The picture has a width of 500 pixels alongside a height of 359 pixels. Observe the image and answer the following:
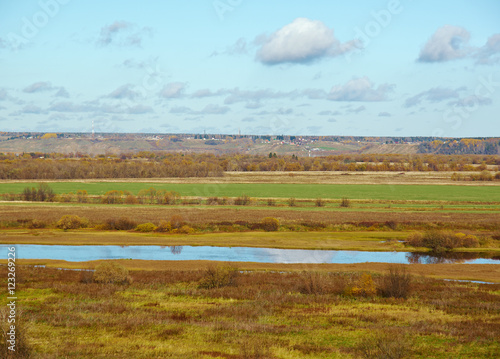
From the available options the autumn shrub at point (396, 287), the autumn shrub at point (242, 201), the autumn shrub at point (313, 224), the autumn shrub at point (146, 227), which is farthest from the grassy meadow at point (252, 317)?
the autumn shrub at point (242, 201)

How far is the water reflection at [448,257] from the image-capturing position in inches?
1590

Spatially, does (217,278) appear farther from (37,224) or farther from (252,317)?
(37,224)

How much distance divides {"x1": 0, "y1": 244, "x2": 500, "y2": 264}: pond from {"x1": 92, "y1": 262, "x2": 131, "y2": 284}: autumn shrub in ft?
40.7

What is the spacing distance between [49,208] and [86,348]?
62.2 metres

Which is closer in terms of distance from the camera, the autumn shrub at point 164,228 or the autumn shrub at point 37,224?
the autumn shrub at point 164,228

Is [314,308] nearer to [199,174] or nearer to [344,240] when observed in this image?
[344,240]

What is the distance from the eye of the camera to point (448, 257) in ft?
139

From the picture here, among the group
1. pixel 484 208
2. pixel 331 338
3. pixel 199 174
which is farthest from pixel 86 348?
pixel 199 174

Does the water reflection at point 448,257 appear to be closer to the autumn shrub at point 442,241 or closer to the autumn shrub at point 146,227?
the autumn shrub at point 442,241

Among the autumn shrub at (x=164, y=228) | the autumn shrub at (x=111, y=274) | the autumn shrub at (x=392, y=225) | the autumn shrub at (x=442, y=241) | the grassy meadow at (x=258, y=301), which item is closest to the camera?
the grassy meadow at (x=258, y=301)

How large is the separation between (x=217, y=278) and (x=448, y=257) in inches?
1007

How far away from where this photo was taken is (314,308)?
21656mm

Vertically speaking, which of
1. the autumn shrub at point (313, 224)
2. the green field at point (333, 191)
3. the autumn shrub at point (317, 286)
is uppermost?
the autumn shrub at point (317, 286)

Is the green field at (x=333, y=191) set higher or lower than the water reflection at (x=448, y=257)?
higher
